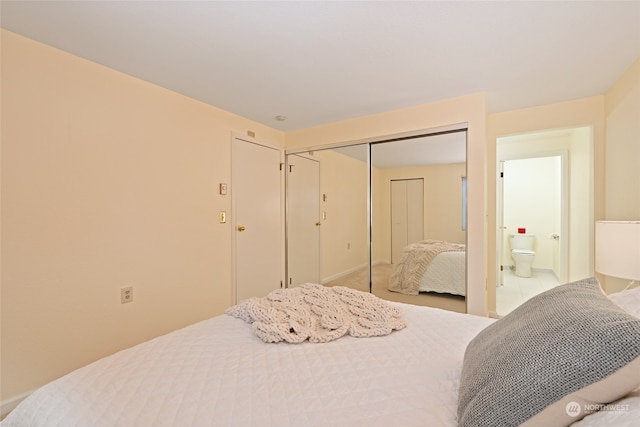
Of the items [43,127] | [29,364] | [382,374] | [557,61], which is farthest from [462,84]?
[29,364]

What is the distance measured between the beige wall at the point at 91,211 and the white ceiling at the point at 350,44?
27cm

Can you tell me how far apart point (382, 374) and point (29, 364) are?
2240 mm

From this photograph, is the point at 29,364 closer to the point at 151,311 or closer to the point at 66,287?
the point at 66,287

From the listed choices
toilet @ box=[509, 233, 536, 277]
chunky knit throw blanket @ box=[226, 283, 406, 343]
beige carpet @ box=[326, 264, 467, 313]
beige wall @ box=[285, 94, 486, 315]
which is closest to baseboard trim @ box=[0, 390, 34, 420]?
chunky knit throw blanket @ box=[226, 283, 406, 343]

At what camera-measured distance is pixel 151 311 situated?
2.43 m

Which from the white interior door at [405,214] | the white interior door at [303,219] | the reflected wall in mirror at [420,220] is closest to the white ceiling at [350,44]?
the reflected wall in mirror at [420,220]

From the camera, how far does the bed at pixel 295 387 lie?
800mm

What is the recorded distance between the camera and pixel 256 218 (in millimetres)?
3502

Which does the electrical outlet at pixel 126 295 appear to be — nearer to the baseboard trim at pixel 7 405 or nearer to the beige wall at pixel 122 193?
the beige wall at pixel 122 193

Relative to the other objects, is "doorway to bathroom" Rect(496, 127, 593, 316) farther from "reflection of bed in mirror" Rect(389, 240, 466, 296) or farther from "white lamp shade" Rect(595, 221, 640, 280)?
"white lamp shade" Rect(595, 221, 640, 280)

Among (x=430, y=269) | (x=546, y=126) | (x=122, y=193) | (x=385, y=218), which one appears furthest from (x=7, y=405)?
(x=546, y=126)

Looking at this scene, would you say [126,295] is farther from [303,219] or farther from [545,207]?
[545,207]

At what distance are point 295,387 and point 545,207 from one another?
6.31 m

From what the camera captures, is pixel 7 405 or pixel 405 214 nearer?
pixel 7 405
